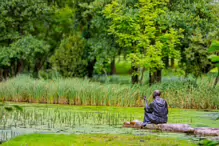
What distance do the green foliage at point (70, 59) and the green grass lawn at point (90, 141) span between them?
1410cm

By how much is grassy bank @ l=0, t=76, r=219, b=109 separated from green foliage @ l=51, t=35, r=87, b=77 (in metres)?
4.71

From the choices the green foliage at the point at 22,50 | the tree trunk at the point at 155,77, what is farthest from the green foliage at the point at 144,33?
the green foliage at the point at 22,50

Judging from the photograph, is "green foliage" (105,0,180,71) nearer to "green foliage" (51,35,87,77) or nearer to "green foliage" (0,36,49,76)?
"green foliage" (51,35,87,77)

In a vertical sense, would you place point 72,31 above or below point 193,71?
above

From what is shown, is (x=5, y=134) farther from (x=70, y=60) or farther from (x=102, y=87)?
(x=70, y=60)

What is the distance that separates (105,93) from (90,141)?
→ 835 centimetres

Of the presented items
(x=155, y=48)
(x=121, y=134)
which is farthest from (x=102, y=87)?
(x=121, y=134)

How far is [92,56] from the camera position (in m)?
22.9

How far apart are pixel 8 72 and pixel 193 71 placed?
1203 centimetres

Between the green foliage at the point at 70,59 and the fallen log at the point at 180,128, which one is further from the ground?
the green foliage at the point at 70,59

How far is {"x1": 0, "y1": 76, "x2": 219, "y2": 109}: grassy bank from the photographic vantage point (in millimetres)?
16484

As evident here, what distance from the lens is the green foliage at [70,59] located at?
76.4ft

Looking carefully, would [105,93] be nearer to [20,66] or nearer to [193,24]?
[193,24]

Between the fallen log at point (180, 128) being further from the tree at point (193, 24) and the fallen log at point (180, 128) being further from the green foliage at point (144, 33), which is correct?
the tree at point (193, 24)
